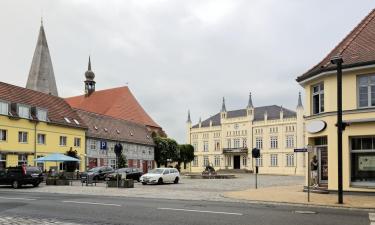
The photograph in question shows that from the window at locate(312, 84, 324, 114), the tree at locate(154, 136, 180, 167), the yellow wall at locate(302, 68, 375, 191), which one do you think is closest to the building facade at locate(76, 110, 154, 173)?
the tree at locate(154, 136, 180, 167)

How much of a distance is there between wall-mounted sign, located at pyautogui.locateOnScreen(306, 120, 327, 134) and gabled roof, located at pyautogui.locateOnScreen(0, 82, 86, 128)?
3028 centimetres

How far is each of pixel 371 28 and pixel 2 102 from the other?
109 ft

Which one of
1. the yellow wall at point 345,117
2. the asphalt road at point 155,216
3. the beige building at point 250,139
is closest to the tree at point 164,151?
the beige building at point 250,139

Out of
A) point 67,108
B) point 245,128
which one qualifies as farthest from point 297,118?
point 67,108

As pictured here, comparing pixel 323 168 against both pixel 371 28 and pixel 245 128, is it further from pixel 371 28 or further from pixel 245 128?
Answer: pixel 245 128

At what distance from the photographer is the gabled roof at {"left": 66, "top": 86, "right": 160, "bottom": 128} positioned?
83406 mm

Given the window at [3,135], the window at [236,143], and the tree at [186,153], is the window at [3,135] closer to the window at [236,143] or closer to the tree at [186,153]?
the tree at [186,153]

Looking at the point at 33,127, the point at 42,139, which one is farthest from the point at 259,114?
the point at 33,127

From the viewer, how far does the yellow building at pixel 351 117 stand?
22.3m

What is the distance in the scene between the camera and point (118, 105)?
83.9 metres

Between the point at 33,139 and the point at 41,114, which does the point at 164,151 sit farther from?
the point at 33,139

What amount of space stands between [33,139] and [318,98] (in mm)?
31638

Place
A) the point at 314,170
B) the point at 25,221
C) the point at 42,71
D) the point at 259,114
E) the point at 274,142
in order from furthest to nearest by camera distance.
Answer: the point at 259,114, the point at 274,142, the point at 42,71, the point at 314,170, the point at 25,221

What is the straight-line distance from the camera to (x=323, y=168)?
2456 centimetres
